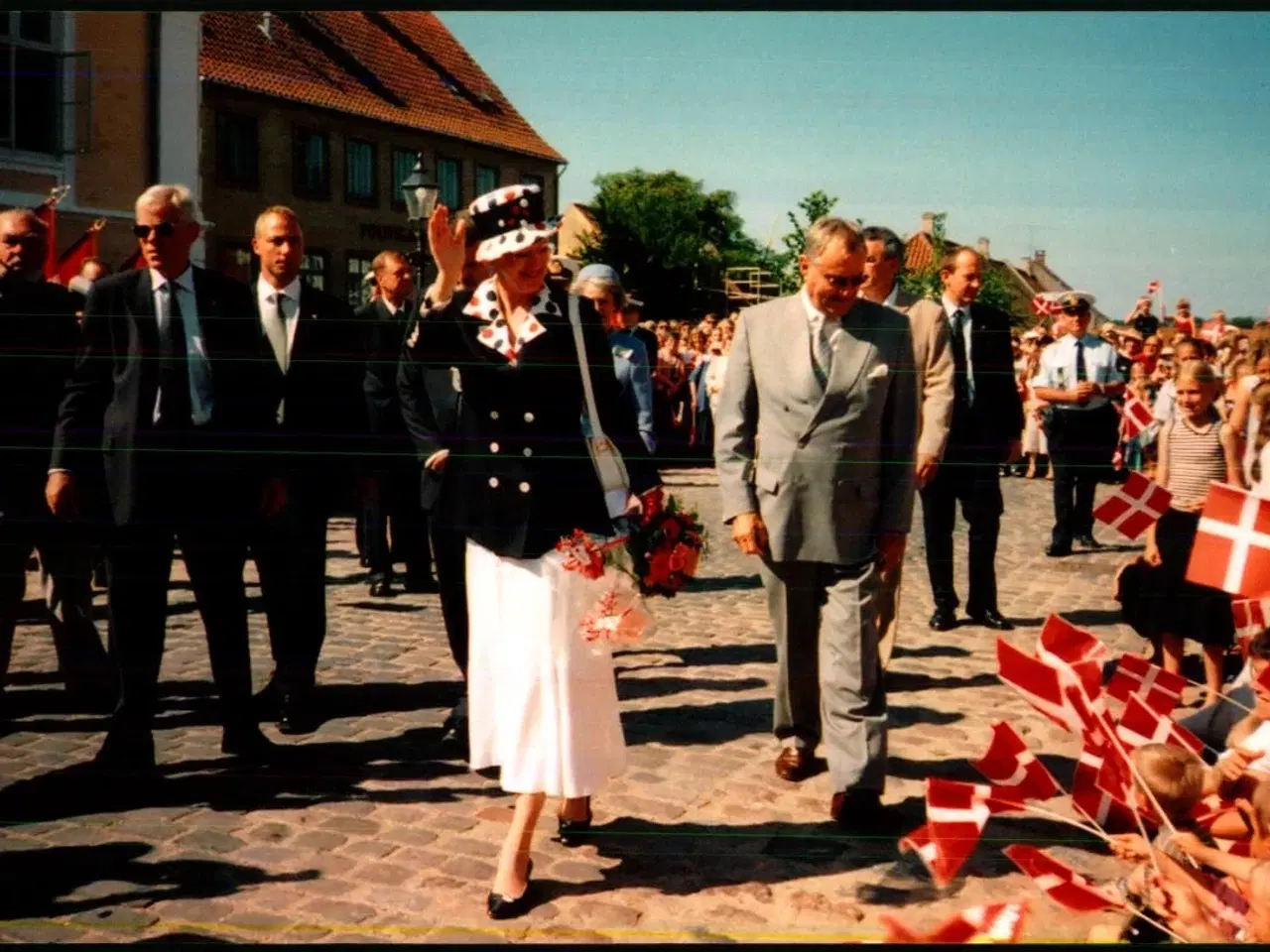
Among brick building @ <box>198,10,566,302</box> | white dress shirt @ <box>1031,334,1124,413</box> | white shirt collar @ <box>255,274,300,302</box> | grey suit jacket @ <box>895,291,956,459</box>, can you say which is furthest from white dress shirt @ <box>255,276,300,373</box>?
white dress shirt @ <box>1031,334,1124,413</box>

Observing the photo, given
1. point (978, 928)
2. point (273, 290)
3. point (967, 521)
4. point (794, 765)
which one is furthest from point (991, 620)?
point (978, 928)

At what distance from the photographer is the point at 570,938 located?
12.5ft

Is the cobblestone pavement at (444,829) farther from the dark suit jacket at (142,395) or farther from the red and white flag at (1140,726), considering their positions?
the dark suit jacket at (142,395)

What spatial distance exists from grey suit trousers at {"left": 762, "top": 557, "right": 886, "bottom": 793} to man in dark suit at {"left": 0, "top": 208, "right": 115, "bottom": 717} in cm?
284

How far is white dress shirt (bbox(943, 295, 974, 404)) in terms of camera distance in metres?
7.50

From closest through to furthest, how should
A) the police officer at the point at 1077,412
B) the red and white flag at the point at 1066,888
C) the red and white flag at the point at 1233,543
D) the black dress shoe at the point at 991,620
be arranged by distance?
1. the red and white flag at the point at 1066,888
2. the red and white flag at the point at 1233,543
3. the black dress shoe at the point at 991,620
4. the police officer at the point at 1077,412

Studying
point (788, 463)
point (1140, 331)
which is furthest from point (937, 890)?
point (1140, 331)

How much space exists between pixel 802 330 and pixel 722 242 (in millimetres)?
884

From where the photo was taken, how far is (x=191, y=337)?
5.11m

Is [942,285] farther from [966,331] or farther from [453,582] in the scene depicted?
[453,582]

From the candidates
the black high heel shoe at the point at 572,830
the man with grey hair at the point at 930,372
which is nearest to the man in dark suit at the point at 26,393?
the black high heel shoe at the point at 572,830

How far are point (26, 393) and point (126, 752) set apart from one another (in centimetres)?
152

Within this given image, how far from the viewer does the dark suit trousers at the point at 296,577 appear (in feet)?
19.1

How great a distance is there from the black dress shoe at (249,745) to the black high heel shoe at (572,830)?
1372 millimetres
